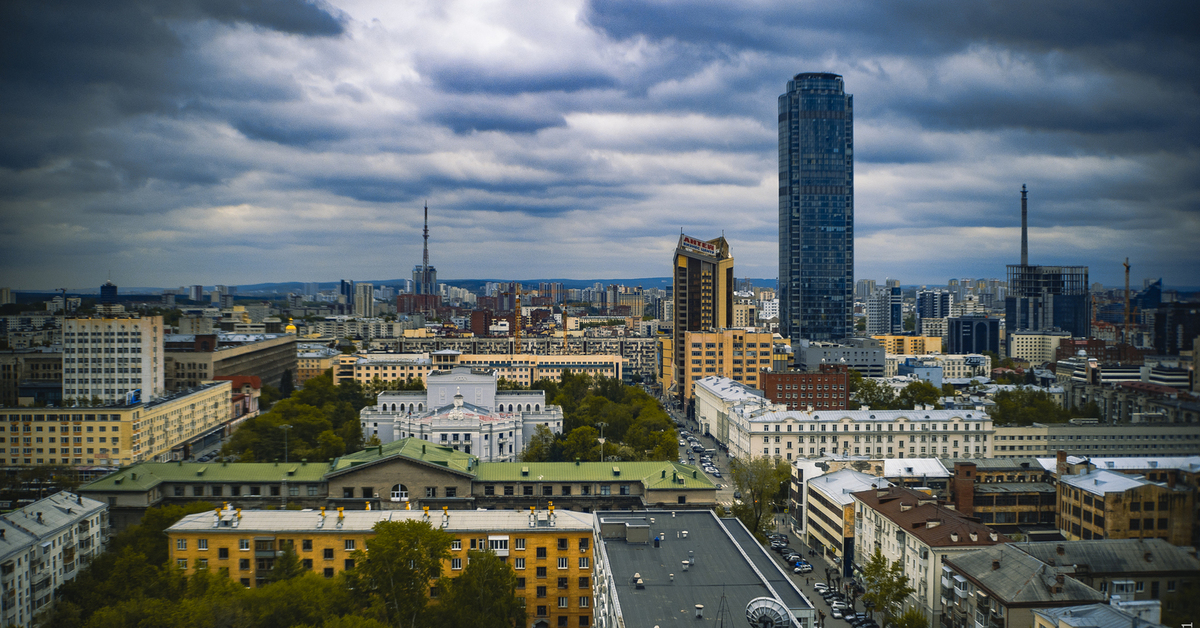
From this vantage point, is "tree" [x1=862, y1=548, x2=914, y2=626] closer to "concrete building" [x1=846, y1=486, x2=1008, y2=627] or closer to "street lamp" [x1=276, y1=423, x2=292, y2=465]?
"concrete building" [x1=846, y1=486, x2=1008, y2=627]

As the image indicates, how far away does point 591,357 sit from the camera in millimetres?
91750

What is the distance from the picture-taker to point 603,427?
56.0 m

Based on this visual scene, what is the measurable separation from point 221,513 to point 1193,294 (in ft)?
90.6

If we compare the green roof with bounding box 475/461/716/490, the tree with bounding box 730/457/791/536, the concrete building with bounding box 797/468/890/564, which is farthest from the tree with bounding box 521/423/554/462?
the concrete building with bounding box 797/468/890/564

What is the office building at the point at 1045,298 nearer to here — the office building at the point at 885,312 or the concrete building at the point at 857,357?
the concrete building at the point at 857,357

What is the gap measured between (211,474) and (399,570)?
16496mm

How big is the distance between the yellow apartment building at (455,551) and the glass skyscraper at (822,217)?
278ft

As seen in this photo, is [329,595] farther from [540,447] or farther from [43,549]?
[540,447]

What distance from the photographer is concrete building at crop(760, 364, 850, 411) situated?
59.1 m

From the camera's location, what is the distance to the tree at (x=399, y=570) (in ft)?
74.2

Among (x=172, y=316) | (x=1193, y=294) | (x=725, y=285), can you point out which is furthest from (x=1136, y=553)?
(x=172, y=316)

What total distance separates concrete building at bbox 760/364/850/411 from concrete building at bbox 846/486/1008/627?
26.9m

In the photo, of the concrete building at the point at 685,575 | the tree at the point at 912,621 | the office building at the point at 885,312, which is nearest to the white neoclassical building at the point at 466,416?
the concrete building at the point at 685,575

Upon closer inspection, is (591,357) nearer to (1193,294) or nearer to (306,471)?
(306,471)
